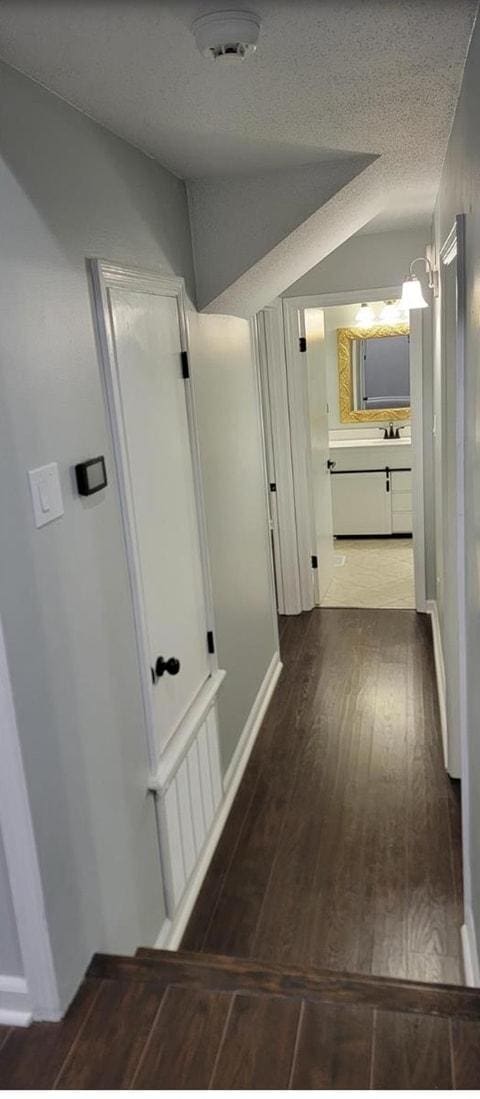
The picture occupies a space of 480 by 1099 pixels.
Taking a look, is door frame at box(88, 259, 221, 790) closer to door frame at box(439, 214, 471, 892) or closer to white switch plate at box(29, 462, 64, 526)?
white switch plate at box(29, 462, 64, 526)

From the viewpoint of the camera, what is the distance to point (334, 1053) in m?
1.49

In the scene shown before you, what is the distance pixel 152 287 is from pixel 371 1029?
1.95m

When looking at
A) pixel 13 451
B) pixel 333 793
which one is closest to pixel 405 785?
pixel 333 793

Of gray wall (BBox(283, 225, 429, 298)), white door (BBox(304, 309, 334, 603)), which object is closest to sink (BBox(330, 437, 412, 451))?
white door (BBox(304, 309, 334, 603))

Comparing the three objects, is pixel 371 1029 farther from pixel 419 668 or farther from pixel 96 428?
pixel 419 668

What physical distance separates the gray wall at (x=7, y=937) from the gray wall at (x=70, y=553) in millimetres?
82

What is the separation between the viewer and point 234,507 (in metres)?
3.29

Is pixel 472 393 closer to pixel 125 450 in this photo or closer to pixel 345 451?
pixel 125 450

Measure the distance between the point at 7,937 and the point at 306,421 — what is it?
12.5ft

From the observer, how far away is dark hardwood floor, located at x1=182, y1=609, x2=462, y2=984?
2.35 meters

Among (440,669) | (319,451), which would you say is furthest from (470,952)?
(319,451)

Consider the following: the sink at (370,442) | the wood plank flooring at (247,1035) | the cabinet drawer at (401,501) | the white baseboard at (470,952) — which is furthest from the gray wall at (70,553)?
the cabinet drawer at (401,501)

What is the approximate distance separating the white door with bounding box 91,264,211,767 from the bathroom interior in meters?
3.72

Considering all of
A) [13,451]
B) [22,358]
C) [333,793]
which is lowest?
[333,793]
